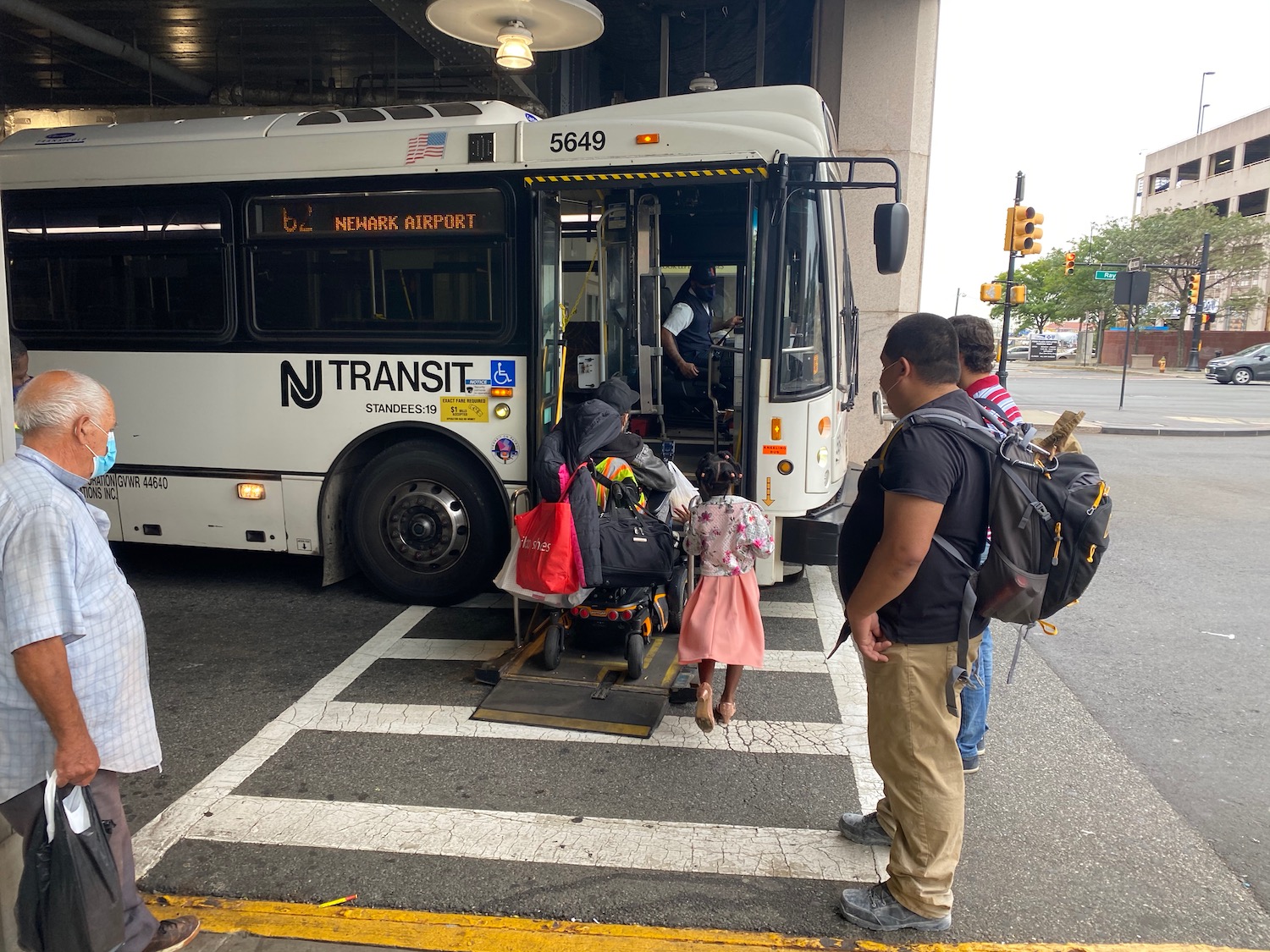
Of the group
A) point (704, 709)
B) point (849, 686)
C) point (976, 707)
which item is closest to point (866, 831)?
point (976, 707)

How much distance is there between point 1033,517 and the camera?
2.85 metres

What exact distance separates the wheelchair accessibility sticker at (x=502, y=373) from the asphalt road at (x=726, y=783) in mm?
1632

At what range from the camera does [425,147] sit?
20.2ft

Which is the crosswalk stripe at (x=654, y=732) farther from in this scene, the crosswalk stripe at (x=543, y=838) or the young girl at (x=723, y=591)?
the crosswalk stripe at (x=543, y=838)

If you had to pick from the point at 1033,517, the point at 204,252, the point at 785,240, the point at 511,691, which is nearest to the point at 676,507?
the point at 511,691

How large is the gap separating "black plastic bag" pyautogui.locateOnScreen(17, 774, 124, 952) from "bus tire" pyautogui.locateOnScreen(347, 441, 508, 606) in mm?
3983

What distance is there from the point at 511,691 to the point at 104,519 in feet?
8.80

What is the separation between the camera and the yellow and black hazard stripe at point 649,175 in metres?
5.64

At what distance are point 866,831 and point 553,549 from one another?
214 cm

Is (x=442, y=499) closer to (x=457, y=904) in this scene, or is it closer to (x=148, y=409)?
(x=148, y=409)

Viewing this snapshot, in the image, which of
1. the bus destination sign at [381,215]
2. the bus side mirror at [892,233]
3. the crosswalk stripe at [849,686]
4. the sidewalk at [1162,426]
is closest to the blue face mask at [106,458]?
the crosswalk stripe at [849,686]

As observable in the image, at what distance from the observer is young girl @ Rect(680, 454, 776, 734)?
4344 millimetres

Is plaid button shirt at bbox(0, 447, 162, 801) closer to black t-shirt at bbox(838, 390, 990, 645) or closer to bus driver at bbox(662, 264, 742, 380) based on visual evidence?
black t-shirt at bbox(838, 390, 990, 645)

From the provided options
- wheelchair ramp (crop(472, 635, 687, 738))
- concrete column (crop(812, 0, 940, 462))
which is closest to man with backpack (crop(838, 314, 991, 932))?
wheelchair ramp (crop(472, 635, 687, 738))
